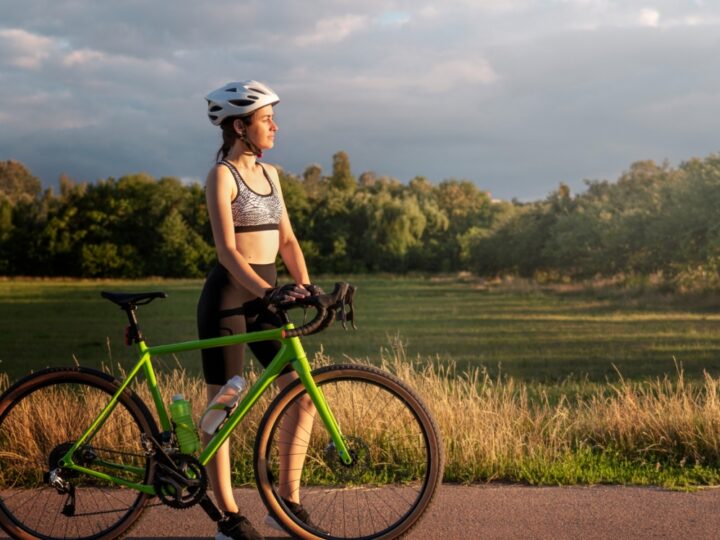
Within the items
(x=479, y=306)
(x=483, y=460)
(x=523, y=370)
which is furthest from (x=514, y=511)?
(x=479, y=306)

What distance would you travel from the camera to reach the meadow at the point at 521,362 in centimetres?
601

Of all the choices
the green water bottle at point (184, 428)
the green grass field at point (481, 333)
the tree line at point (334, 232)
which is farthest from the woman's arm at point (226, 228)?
the tree line at point (334, 232)

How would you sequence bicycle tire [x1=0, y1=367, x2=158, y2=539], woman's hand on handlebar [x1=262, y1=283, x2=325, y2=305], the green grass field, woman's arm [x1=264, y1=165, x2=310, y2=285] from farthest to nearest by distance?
the green grass field
woman's arm [x1=264, y1=165, x2=310, y2=285]
bicycle tire [x1=0, y1=367, x2=158, y2=539]
woman's hand on handlebar [x1=262, y1=283, x2=325, y2=305]

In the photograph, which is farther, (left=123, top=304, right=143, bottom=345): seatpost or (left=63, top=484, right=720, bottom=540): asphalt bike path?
(left=63, top=484, right=720, bottom=540): asphalt bike path

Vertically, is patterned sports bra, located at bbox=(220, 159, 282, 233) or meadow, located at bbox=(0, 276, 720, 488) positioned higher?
patterned sports bra, located at bbox=(220, 159, 282, 233)

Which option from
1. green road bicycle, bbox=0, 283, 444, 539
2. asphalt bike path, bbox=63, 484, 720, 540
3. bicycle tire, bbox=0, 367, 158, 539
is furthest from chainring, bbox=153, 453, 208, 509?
asphalt bike path, bbox=63, 484, 720, 540

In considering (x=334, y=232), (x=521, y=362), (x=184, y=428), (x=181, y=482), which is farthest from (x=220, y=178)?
(x=334, y=232)

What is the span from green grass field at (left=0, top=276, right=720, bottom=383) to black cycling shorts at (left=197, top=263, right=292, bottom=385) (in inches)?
210

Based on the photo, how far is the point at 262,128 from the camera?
4.42 metres

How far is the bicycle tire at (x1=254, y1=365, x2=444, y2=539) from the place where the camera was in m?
4.10

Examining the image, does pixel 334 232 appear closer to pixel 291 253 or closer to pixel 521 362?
pixel 521 362

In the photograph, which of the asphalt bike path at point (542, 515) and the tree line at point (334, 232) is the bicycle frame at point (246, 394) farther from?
the tree line at point (334, 232)

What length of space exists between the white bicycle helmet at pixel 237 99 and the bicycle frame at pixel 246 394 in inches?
40.2

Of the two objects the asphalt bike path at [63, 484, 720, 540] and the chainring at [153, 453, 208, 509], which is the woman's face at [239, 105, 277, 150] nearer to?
the chainring at [153, 453, 208, 509]
